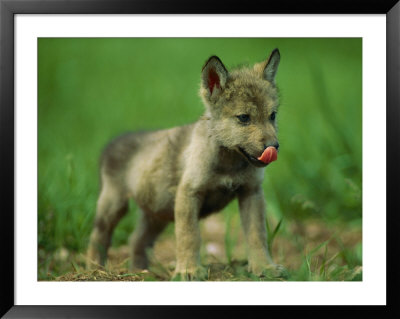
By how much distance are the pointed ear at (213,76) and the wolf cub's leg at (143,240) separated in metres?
1.98

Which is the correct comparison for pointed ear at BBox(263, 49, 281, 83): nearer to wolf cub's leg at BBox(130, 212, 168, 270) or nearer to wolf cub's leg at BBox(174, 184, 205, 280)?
wolf cub's leg at BBox(174, 184, 205, 280)

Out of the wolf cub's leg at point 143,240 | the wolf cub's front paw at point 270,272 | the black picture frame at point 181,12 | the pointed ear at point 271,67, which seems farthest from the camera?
the wolf cub's leg at point 143,240

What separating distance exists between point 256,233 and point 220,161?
2.07 ft

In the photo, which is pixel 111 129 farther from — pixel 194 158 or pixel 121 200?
pixel 194 158

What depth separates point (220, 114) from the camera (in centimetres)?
483

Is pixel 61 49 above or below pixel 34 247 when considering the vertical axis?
above

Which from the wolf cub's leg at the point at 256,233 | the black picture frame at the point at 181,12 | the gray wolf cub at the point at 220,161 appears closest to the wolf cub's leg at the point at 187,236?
the gray wolf cub at the point at 220,161

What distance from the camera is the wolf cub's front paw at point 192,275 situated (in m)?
4.79

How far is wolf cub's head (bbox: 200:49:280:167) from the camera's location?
4641 mm

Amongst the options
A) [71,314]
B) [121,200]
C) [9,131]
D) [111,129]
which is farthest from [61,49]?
[71,314]

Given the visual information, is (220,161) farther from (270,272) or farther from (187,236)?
(270,272)

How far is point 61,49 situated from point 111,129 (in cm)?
178

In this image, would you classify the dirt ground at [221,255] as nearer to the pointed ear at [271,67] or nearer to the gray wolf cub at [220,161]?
the gray wolf cub at [220,161]

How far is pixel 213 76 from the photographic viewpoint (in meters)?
4.86
